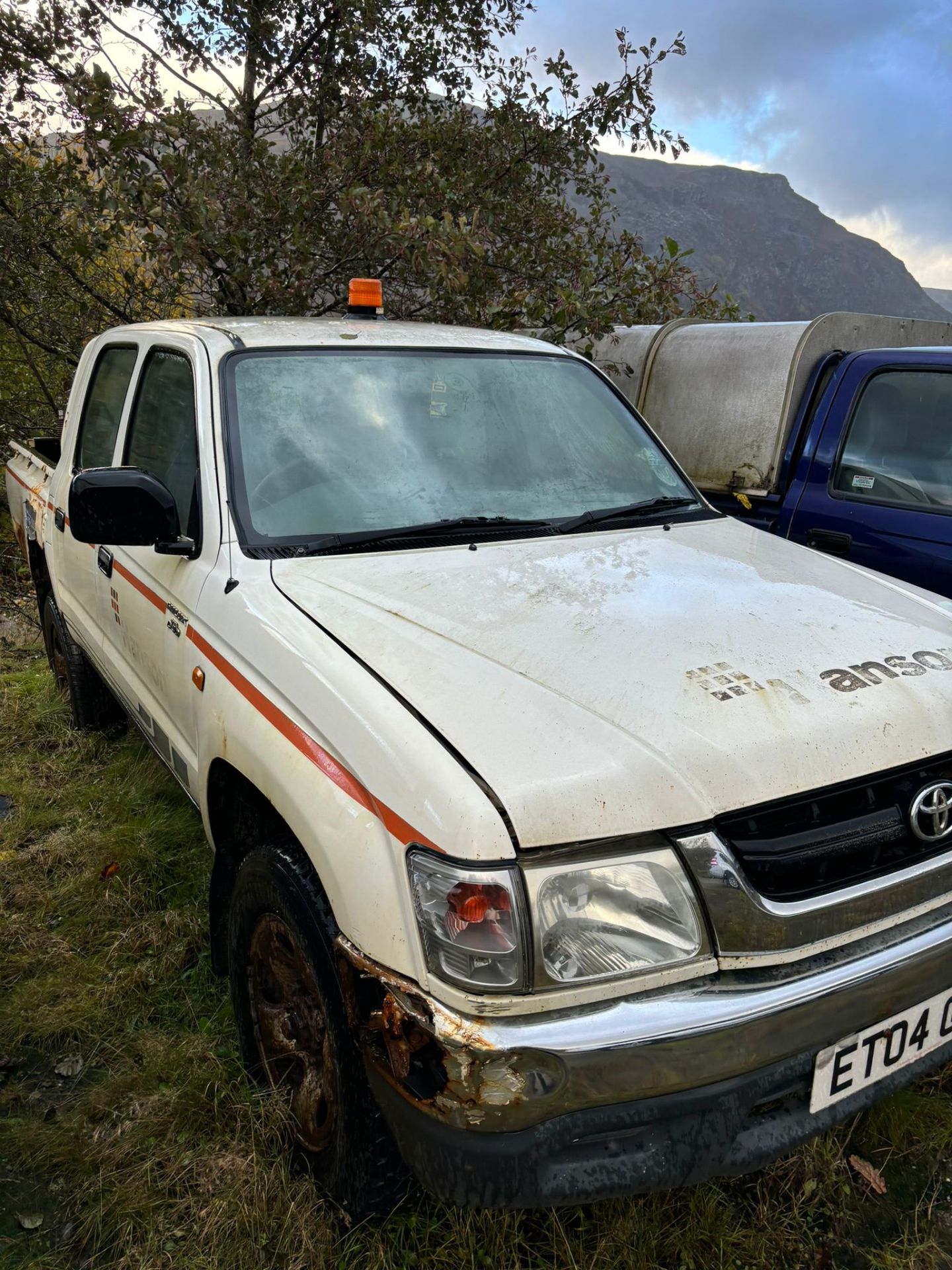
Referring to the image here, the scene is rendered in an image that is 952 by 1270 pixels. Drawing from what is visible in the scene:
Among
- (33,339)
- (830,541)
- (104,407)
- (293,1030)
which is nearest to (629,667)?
(293,1030)

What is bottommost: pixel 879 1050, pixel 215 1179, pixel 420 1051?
pixel 215 1179

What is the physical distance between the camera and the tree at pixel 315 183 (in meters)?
5.04

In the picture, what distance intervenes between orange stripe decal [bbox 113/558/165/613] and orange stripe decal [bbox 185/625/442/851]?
1.50ft

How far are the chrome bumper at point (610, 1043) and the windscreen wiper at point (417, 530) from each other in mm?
1166

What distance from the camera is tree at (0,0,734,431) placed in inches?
198

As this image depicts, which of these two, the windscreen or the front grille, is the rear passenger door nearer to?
the windscreen

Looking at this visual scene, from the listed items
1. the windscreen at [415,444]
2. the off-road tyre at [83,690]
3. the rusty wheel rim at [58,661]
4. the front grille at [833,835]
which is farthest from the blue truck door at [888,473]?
the rusty wheel rim at [58,661]

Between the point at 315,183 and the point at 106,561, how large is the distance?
3478mm

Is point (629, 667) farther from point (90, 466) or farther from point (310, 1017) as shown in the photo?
point (90, 466)

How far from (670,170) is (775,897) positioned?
121 m

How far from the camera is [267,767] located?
184cm

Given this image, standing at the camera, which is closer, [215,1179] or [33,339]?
[215,1179]

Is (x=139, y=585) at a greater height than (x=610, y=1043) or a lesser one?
greater

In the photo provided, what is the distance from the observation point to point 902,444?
3969 millimetres
